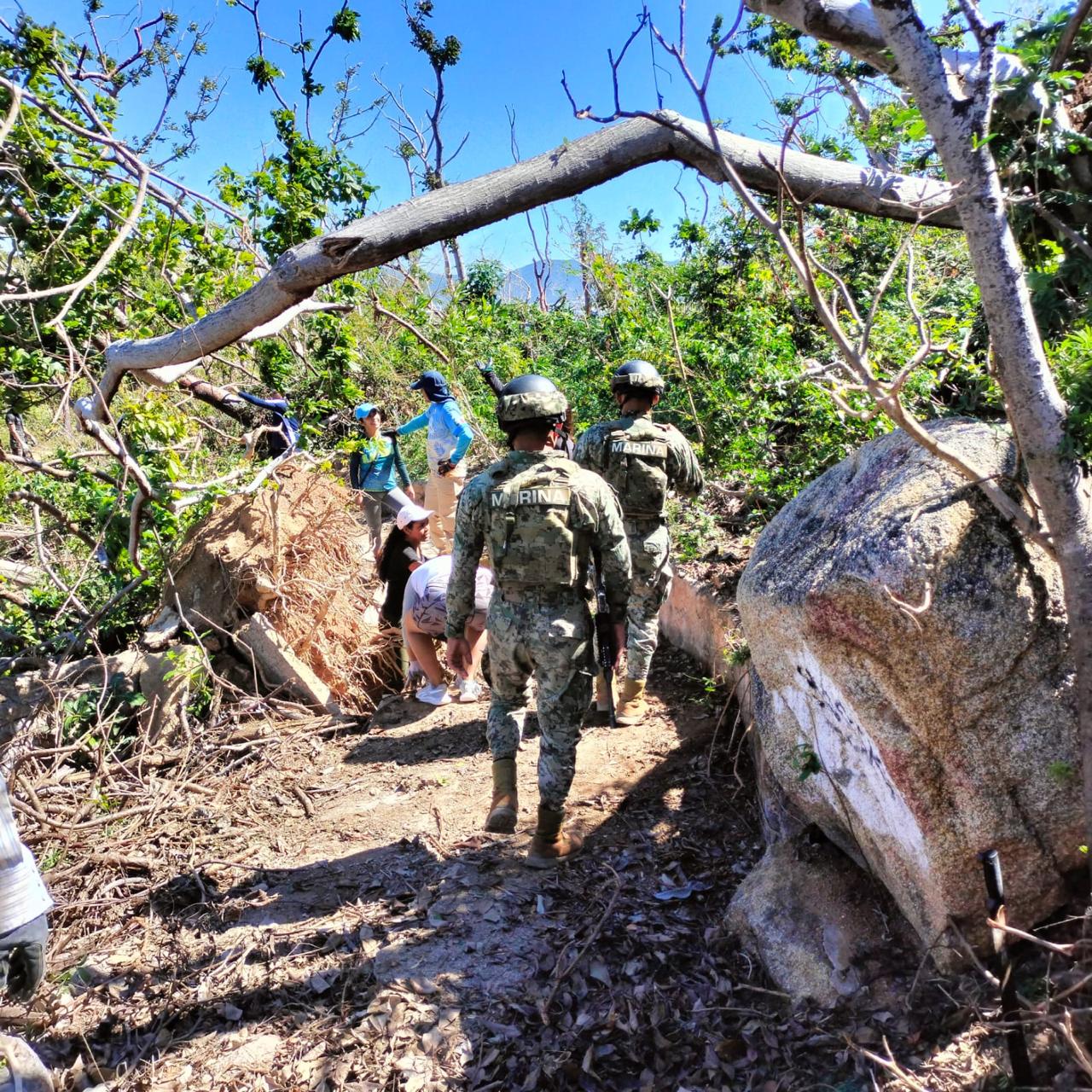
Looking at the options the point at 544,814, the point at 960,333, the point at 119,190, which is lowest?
the point at 544,814

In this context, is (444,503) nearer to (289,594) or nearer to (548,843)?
(289,594)

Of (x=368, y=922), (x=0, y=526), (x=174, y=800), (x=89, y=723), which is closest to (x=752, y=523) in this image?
(x=368, y=922)

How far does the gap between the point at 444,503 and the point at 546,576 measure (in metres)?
4.52

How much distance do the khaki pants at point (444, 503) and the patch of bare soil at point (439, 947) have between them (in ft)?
11.0

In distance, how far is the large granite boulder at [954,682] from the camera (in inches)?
90.7

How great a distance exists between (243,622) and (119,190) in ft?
10.1

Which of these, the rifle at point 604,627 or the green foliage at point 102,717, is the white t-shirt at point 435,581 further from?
the green foliage at point 102,717

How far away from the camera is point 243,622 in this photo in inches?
231

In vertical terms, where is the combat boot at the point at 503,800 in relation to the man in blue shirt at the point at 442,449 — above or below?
below

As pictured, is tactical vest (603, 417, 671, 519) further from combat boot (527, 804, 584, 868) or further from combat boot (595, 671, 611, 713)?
combat boot (527, 804, 584, 868)

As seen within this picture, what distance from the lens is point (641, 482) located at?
482 cm

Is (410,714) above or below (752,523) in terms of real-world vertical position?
below

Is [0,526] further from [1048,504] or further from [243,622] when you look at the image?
[1048,504]

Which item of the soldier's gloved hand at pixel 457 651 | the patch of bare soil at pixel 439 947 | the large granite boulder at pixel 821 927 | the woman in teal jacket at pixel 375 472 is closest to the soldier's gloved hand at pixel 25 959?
the patch of bare soil at pixel 439 947
